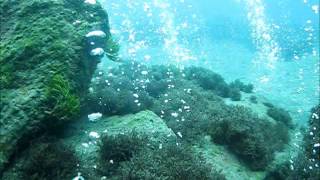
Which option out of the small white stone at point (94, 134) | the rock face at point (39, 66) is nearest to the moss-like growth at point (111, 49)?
the rock face at point (39, 66)

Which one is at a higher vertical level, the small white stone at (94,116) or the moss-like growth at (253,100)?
the small white stone at (94,116)

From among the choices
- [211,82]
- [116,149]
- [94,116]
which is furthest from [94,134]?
[211,82]

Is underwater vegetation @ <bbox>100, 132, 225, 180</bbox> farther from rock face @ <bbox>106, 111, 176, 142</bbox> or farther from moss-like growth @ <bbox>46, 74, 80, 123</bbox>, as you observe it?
moss-like growth @ <bbox>46, 74, 80, 123</bbox>

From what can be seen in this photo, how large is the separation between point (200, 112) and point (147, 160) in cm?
434

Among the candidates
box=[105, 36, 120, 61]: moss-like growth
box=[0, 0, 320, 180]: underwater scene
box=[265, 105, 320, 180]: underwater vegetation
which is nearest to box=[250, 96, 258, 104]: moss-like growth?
box=[0, 0, 320, 180]: underwater scene

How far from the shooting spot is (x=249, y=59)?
95.1 feet

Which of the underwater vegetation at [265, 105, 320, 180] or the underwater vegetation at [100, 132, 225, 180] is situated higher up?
the underwater vegetation at [100, 132, 225, 180]

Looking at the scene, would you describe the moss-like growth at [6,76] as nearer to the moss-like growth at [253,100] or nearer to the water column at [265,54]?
the moss-like growth at [253,100]

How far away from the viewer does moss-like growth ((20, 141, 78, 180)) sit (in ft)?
19.5

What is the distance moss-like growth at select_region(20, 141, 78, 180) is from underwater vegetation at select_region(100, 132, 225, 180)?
66 cm

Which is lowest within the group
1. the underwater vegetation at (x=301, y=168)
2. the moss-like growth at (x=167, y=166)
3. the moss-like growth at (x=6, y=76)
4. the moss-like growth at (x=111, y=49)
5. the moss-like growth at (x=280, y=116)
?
the moss-like growth at (x=280, y=116)

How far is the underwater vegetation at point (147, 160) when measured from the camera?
20.3 ft

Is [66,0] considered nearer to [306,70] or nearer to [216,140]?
[216,140]

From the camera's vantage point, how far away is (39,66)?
7156 mm
